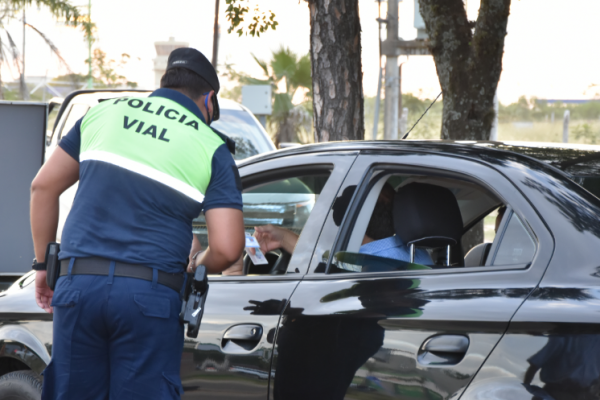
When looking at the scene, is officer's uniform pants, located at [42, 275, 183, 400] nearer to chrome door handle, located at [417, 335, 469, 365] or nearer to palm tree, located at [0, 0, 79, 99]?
chrome door handle, located at [417, 335, 469, 365]

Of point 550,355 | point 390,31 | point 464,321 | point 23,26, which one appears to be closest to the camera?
point 550,355

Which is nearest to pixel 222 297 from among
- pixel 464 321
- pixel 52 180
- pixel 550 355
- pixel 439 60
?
pixel 52 180

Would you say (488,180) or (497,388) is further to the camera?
(488,180)

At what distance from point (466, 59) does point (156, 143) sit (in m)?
4.09

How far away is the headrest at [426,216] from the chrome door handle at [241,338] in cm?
68

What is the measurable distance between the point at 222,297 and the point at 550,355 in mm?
1199

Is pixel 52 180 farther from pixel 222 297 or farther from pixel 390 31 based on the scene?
pixel 390 31

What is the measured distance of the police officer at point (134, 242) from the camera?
2.16 m

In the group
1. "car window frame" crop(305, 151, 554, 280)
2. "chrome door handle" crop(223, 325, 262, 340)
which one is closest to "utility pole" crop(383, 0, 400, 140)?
"car window frame" crop(305, 151, 554, 280)

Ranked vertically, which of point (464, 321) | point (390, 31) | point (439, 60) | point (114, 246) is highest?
point (390, 31)

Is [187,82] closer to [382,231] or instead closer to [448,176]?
[448,176]

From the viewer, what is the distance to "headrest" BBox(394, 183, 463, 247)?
2.68 meters

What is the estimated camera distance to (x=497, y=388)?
6.14 ft

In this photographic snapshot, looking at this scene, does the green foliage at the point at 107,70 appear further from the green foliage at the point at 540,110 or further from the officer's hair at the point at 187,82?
the officer's hair at the point at 187,82
